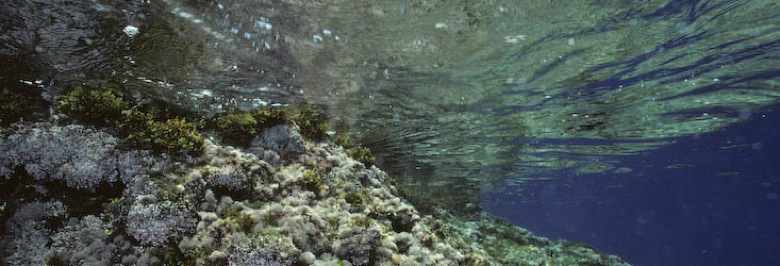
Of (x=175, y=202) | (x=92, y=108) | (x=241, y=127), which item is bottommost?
(x=175, y=202)

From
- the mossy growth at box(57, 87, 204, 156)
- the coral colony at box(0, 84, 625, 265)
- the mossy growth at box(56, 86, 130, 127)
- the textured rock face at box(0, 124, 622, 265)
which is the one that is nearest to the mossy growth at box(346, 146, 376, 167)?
the coral colony at box(0, 84, 625, 265)

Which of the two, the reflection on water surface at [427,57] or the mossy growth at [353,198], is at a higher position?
the reflection on water surface at [427,57]

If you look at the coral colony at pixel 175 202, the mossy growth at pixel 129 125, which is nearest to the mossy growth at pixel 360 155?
the coral colony at pixel 175 202

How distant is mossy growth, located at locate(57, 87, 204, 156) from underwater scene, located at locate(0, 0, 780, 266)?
0.03 metres

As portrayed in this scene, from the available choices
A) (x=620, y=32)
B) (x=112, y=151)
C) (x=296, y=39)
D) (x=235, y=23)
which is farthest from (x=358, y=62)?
(x=620, y=32)

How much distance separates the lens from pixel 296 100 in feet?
39.2

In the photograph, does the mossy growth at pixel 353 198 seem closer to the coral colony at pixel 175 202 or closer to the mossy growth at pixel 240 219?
the coral colony at pixel 175 202

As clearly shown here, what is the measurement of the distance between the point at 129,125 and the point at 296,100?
5152 mm

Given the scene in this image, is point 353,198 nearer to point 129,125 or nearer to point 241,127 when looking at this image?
point 241,127

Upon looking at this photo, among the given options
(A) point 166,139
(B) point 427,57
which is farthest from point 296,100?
(A) point 166,139

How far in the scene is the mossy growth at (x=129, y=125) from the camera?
6941 mm

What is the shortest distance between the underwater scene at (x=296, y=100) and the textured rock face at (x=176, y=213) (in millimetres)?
27

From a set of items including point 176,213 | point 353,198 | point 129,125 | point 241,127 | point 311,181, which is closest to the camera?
point 176,213

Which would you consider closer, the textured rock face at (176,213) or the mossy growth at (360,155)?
the textured rock face at (176,213)
